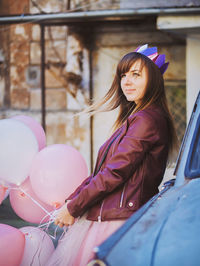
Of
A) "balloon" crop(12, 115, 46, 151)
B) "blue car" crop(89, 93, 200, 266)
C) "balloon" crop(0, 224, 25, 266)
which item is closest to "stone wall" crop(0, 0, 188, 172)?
"balloon" crop(12, 115, 46, 151)

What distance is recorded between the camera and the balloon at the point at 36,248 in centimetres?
301

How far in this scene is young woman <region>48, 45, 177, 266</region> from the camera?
6.70 ft

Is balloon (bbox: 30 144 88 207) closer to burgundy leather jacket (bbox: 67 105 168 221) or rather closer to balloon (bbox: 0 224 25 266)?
balloon (bbox: 0 224 25 266)

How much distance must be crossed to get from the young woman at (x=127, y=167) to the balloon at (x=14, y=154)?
117cm

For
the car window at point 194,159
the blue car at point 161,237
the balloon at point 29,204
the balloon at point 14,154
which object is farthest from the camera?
the balloon at point 29,204

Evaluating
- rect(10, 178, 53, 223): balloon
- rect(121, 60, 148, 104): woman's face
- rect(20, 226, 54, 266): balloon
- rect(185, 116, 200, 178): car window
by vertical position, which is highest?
rect(121, 60, 148, 104): woman's face

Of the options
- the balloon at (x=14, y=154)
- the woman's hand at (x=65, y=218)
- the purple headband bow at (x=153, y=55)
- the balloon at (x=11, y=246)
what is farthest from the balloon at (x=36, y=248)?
the purple headband bow at (x=153, y=55)

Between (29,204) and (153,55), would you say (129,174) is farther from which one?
(29,204)

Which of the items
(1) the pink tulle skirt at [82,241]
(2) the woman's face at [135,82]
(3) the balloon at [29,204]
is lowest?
(3) the balloon at [29,204]

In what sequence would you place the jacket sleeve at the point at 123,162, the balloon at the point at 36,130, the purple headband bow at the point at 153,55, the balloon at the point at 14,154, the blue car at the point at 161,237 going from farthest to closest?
the balloon at the point at 36,130 < the balloon at the point at 14,154 < the purple headband bow at the point at 153,55 < the jacket sleeve at the point at 123,162 < the blue car at the point at 161,237

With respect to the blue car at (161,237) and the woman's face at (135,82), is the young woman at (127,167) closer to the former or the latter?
the woman's face at (135,82)

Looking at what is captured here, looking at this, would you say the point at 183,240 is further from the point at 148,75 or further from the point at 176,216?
the point at 148,75

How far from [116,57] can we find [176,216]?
6.97m

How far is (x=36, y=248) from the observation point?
10.1ft
